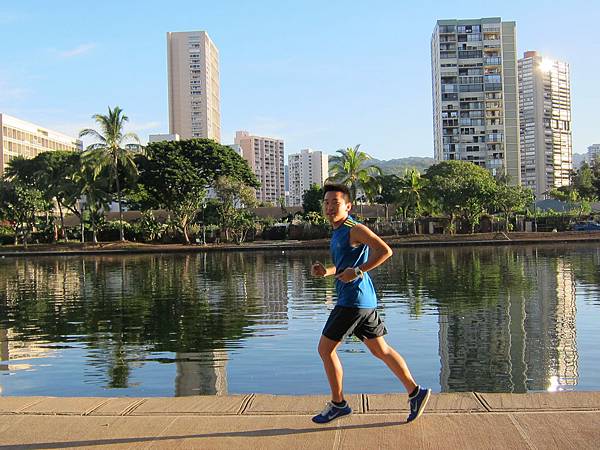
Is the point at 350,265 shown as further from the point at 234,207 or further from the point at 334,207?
the point at 234,207

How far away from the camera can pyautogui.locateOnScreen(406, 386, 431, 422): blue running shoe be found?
4566 millimetres

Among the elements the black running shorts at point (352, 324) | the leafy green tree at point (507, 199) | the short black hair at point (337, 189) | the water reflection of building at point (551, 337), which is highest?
the leafy green tree at point (507, 199)

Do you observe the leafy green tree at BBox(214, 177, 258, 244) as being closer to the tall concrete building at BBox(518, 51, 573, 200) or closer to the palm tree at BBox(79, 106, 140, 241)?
the palm tree at BBox(79, 106, 140, 241)

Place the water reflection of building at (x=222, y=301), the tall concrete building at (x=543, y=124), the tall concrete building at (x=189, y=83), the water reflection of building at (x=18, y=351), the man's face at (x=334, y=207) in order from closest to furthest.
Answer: the man's face at (x=334, y=207)
the water reflection of building at (x=222, y=301)
the water reflection of building at (x=18, y=351)
the tall concrete building at (x=543, y=124)
the tall concrete building at (x=189, y=83)

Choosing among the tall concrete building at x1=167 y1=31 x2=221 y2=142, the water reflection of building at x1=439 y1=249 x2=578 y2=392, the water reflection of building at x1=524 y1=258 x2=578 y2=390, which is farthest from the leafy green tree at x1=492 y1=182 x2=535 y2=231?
the tall concrete building at x1=167 y1=31 x2=221 y2=142

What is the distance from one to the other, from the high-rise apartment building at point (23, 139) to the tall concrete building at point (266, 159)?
51134mm

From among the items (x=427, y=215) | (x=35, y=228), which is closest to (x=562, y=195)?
(x=427, y=215)

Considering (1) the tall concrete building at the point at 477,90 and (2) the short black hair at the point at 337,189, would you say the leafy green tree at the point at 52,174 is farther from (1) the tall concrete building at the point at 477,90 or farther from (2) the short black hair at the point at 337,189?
(1) the tall concrete building at the point at 477,90

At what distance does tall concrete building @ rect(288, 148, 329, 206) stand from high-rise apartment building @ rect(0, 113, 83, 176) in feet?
241

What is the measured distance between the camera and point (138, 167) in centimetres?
5566

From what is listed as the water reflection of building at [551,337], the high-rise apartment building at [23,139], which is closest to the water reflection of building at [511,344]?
the water reflection of building at [551,337]

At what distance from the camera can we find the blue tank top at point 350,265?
15.4 ft

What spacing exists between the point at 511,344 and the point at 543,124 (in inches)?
5749

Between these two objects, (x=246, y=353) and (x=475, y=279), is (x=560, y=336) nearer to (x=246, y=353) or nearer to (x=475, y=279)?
(x=246, y=353)
